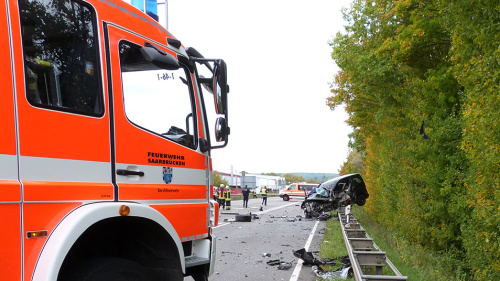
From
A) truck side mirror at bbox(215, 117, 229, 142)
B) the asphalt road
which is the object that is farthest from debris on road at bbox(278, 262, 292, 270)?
truck side mirror at bbox(215, 117, 229, 142)

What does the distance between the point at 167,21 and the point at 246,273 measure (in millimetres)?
5254

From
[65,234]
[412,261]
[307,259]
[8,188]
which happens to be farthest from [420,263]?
[8,188]

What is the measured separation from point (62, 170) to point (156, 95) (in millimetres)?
1210

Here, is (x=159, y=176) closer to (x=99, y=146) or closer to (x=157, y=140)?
(x=157, y=140)

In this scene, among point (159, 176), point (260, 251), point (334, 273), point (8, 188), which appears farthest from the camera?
point (260, 251)

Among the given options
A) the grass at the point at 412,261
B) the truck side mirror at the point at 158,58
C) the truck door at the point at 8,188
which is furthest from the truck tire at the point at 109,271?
the grass at the point at 412,261

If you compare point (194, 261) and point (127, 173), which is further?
point (194, 261)

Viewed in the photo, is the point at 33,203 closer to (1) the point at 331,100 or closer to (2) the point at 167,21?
(2) the point at 167,21

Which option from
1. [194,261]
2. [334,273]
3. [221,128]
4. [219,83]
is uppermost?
[219,83]

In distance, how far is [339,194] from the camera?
21.3 m

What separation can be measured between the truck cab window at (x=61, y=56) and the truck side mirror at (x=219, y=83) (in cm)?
120

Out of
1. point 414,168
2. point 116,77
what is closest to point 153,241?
point 116,77

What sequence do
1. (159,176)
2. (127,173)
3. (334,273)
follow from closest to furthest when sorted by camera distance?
(127,173) < (159,176) < (334,273)

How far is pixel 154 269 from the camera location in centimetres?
347
